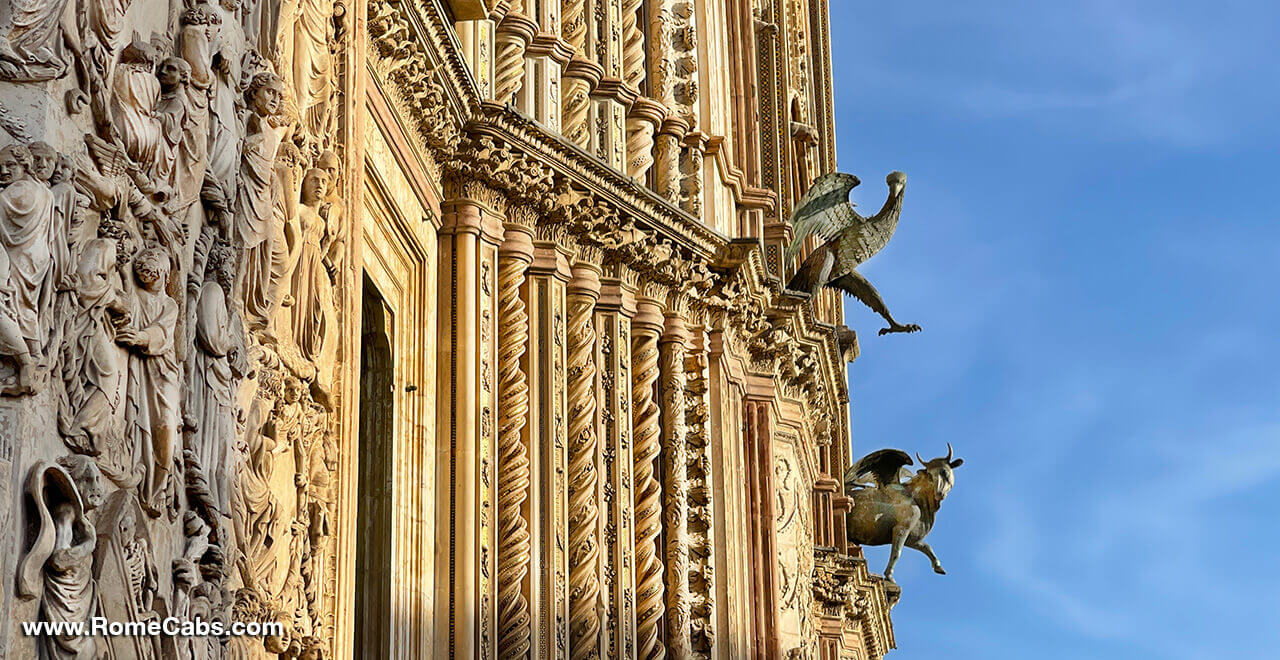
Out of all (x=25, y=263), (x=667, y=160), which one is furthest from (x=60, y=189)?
Answer: (x=667, y=160)

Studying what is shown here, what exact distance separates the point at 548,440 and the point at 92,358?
690cm

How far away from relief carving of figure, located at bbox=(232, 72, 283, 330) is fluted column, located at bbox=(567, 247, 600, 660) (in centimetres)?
574

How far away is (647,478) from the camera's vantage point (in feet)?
45.2

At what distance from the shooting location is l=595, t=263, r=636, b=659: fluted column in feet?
42.6

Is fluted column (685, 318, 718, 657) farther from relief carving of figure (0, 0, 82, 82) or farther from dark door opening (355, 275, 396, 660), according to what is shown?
Result: relief carving of figure (0, 0, 82, 82)

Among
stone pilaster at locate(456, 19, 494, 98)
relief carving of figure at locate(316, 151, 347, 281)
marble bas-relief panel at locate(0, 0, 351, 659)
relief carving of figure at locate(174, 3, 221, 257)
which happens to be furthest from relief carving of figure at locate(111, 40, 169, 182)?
stone pilaster at locate(456, 19, 494, 98)

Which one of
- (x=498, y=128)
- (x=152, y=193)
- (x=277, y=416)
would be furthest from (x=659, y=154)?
(x=152, y=193)

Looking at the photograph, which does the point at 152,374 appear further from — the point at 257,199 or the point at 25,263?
the point at 257,199

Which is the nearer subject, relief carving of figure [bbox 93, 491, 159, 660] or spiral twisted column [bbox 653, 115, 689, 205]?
relief carving of figure [bbox 93, 491, 159, 660]

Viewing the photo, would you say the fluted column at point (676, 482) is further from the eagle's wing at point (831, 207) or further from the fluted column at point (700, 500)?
the eagle's wing at point (831, 207)

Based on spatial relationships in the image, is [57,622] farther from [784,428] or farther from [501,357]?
[784,428]

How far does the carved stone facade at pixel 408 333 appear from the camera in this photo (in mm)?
5660

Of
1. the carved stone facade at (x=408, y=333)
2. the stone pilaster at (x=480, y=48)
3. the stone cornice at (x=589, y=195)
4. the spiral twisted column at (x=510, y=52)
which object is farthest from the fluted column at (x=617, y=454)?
the stone pilaster at (x=480, y=48)

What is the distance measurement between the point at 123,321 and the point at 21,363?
0.69m
